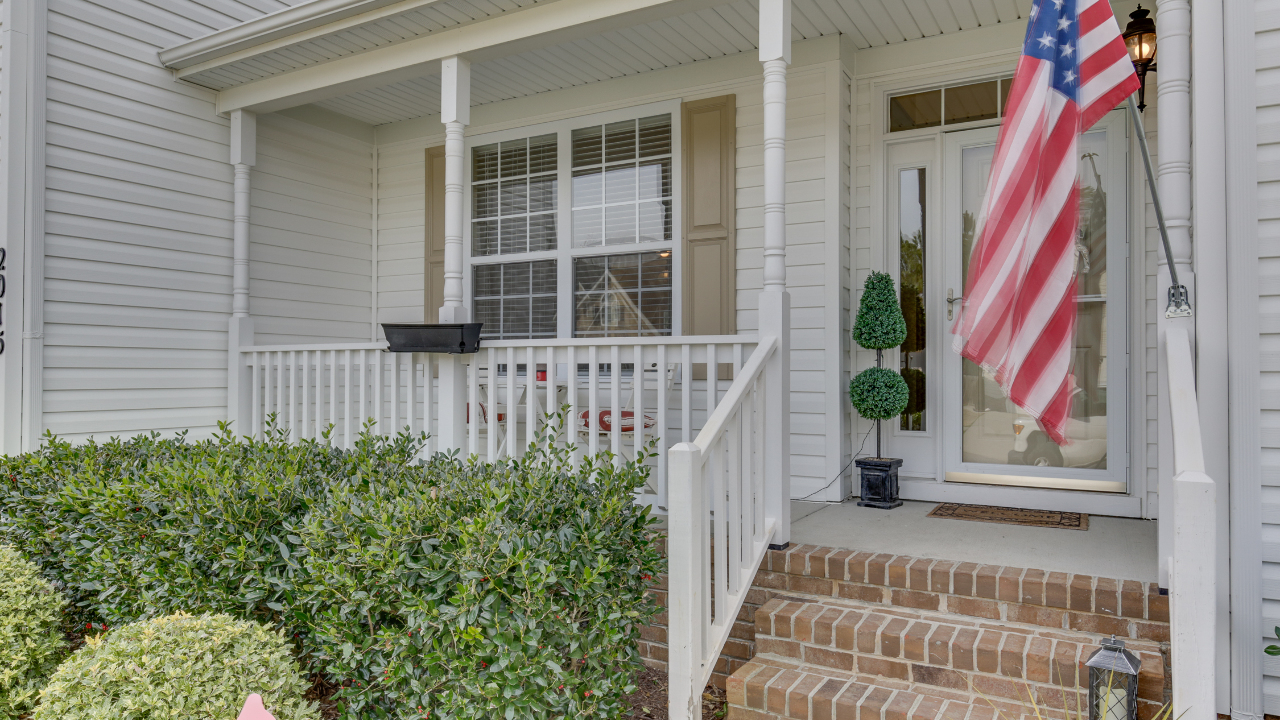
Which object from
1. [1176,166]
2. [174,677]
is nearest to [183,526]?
[174,677]

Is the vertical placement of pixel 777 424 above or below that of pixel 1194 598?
above

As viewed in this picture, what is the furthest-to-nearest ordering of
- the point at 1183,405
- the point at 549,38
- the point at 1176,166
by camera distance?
1. the point at 549,38
2. the point at 1176,166
3. the point at 1183,405

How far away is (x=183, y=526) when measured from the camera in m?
2.68

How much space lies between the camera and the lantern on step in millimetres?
2014

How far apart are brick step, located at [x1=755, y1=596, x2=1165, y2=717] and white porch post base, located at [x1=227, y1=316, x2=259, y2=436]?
3770 mm

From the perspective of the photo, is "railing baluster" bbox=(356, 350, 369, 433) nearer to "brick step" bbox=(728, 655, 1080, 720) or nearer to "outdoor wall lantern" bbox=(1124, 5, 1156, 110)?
"brick step" bbox=(728, 655, 1080, 720)

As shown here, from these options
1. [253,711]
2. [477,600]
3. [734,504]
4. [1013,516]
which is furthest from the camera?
[1013,516]

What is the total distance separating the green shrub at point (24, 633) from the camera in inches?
103

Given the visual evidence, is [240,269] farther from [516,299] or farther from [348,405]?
[516,299]

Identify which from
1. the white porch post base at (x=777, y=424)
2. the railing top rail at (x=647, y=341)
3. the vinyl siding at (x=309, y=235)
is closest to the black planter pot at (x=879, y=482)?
the white porch post base at (x=777, y=424)

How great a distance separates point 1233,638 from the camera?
2525 mm

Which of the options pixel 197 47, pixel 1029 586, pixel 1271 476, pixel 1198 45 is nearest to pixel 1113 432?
pixel 1271 476

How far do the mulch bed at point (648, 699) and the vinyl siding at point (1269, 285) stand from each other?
68.4 inches

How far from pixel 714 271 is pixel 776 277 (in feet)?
4.83
